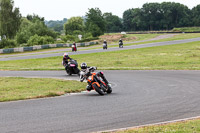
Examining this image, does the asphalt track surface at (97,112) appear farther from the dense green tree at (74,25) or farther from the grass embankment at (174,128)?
the dense green tree at (74,25)

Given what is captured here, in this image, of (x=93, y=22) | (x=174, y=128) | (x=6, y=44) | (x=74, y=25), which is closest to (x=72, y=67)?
(x=174, y=128)

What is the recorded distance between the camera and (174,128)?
307 inches

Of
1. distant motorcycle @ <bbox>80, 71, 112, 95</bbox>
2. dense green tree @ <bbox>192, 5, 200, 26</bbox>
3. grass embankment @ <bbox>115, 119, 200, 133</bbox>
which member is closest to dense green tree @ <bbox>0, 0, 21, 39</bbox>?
distant motorcycle @ <bbox>80, 71, 112, 95</bbox>

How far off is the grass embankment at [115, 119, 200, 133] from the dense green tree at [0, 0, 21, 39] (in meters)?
90.7

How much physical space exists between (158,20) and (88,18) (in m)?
73.7

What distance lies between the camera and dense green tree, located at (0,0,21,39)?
3718 inches

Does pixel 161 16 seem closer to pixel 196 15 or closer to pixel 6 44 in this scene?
pixel 196 15

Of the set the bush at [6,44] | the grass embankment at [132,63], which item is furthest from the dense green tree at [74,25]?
the grass embankment at [132,63]

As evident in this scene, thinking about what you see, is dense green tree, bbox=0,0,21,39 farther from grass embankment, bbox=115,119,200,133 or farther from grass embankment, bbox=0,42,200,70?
grass embankment, bbox=115,119,200,133

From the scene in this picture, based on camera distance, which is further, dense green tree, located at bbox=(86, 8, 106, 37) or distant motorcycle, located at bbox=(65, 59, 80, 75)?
dense green tree, located at bbox=(86, 8, 106, 37)

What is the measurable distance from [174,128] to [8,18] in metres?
92.5

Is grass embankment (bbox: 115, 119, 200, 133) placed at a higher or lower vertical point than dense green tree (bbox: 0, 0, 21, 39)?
lower

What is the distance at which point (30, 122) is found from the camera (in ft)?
29.1

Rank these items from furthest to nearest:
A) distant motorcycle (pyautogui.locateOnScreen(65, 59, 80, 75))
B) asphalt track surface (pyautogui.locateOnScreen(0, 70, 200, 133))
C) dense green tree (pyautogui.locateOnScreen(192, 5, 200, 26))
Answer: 1. dense green tree (pyautogui.locateOnScreen(192, 5, 200, 26))
2. distant motorcycle (pyautogui.locateOnScreen(65, 59, 80, 75))
3. asphalt track surface (pyautogui.locateOnScreen(0, 70, 200, 133))
